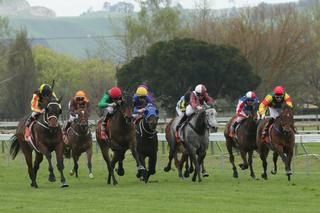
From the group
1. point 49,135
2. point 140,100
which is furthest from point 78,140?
point 49,135

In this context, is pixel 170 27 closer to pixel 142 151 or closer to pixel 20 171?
pixel 20 171

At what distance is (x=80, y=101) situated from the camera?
22.6 metres

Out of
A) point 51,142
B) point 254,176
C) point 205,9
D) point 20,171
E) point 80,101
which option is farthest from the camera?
point 205,9

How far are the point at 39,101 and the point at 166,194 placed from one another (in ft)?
15.5

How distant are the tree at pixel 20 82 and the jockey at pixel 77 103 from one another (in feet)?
165

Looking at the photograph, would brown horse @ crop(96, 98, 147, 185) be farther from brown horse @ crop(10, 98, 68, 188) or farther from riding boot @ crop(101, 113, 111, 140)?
brown horse @ crop(10, 98, 68, 188)

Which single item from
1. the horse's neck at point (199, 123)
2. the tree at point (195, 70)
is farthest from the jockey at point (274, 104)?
the tree at point (195, 70)

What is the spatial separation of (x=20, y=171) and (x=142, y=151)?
230 inches

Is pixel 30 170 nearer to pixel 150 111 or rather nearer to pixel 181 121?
pixel 150 111

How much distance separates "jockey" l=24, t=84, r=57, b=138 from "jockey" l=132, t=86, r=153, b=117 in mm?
2071

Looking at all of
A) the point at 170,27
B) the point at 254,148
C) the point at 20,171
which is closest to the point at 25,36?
the point at 170,27

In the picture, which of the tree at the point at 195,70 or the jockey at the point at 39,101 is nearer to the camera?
the jockey at the point at 39,101

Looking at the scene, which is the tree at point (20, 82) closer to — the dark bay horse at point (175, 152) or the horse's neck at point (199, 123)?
the dark bay horse at point (175, 152)

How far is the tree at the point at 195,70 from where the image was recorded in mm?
56500
